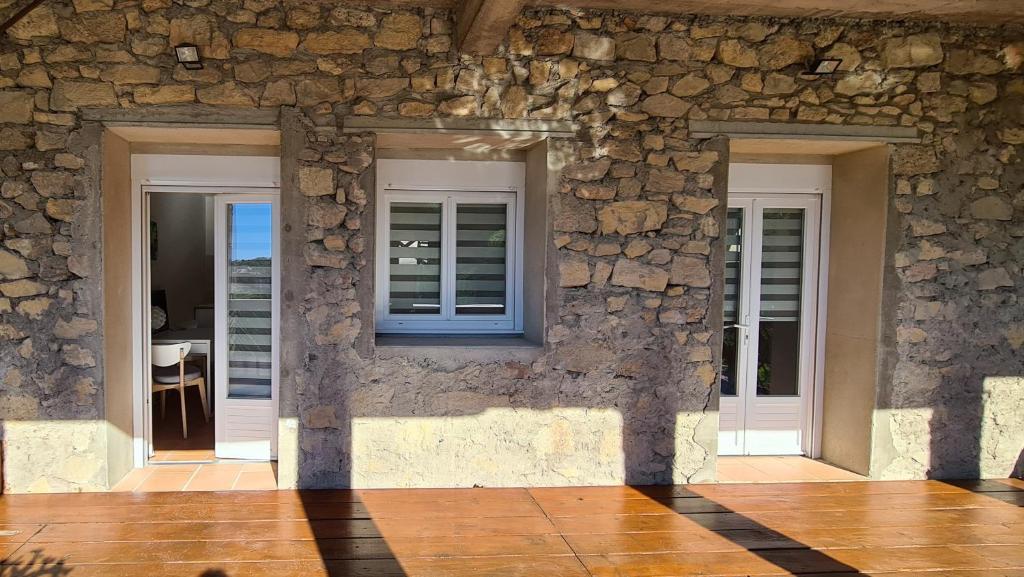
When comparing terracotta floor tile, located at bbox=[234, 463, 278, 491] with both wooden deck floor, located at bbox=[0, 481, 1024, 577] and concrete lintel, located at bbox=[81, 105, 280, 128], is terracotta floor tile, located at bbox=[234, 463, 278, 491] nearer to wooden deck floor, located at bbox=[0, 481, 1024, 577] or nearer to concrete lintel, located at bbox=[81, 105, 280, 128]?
wooden deck floor, located at bbox=[0, 481, 1024, 577]

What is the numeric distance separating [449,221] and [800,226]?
261cm

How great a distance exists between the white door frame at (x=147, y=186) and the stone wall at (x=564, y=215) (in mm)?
472

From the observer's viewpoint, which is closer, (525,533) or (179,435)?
(525,533)

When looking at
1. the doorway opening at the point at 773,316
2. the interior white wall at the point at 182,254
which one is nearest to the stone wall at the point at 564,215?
the doorway opening at the point at 773,316

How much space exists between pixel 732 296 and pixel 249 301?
3493 millimetres

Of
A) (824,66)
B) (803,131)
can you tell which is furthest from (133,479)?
(824,66)

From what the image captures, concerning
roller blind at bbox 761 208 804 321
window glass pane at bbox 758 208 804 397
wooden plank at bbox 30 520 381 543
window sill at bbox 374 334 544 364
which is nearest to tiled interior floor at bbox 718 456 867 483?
window glass pane at bbox 758 208 804 397

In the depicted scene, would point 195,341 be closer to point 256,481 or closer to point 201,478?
point 201,478

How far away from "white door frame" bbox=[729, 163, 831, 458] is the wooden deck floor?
78 centimetres

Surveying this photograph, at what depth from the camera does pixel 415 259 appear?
15.5 ft

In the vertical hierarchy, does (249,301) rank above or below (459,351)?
above

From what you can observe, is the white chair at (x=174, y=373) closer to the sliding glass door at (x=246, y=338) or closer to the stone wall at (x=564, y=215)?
the sliding glass door at (x=246, y=338)

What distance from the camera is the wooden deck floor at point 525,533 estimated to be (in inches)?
124

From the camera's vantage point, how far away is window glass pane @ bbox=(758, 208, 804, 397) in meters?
4.94
